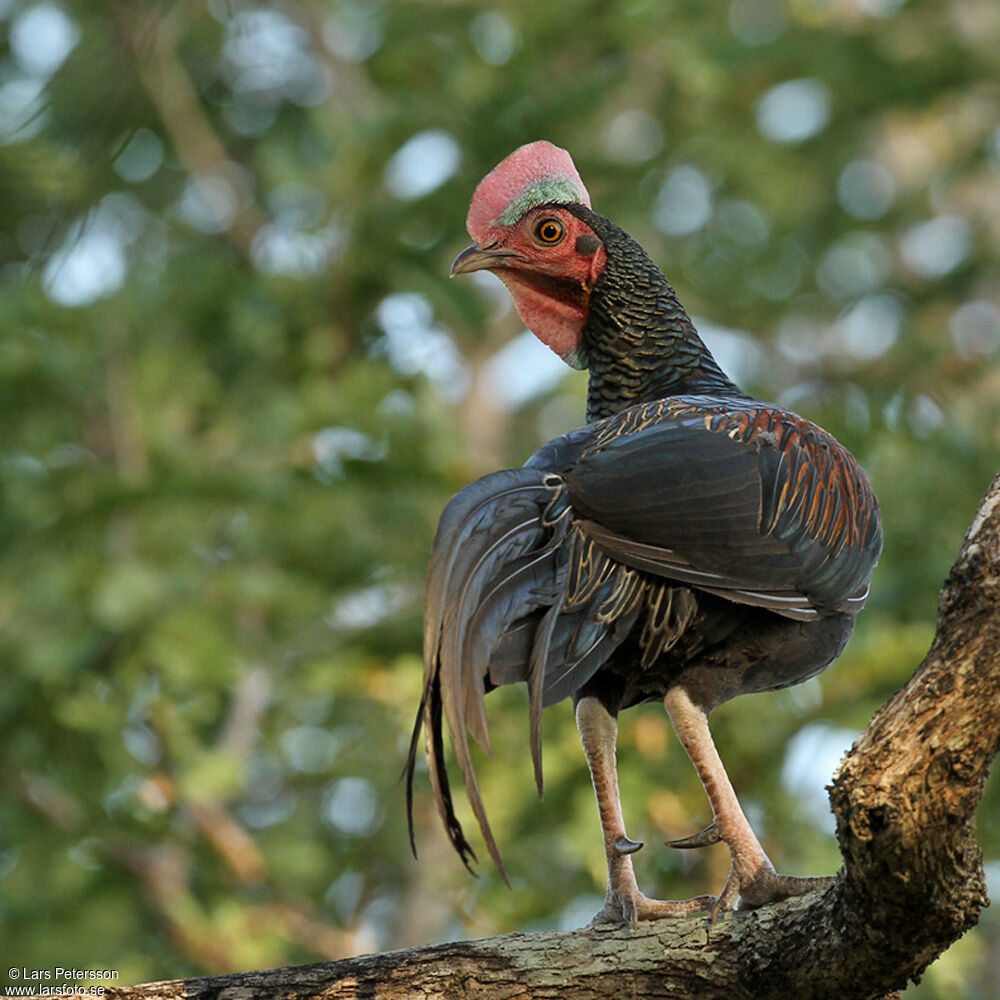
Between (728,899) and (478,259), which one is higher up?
(478,259)

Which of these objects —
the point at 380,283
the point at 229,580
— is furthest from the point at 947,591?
the point at 380,283

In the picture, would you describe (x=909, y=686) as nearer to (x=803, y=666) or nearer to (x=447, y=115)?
(x=803, y=666)

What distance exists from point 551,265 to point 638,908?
2.03 metres

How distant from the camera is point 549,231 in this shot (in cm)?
481

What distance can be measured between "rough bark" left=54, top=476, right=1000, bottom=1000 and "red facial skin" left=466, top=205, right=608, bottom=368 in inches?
80.1

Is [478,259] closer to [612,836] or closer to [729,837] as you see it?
[612,836]

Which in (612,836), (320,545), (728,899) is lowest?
(728,899)

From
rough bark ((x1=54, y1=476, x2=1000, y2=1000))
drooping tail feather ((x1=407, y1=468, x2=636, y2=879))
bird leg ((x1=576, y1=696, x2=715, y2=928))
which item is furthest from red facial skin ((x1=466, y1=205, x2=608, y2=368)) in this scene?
rough bark ((x1=54, y1=476, x2=1000, y2=1000))

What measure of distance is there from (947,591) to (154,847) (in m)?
6.37

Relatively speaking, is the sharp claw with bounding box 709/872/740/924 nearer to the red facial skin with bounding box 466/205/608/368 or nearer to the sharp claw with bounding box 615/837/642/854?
the sharp claw with bounding box 615/837/642/854

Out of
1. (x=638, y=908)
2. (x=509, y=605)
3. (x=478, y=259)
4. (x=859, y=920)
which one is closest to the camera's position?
(x=859, y=920)

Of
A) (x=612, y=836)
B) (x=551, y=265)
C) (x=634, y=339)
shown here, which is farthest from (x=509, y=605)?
(x=551, y=265)

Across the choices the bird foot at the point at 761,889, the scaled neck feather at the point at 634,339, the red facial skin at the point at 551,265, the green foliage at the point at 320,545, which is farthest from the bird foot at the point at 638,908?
the green foliage at the point at 320,545

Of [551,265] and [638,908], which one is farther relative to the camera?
[551,265]
